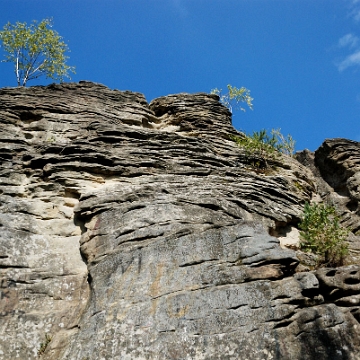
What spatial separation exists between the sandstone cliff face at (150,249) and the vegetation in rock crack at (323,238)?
595 millimetres

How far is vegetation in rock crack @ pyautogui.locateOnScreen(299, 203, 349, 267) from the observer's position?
12.6 m

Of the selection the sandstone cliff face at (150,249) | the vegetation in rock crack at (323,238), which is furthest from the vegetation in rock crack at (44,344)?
the vegetation in rock crack at (323,238)

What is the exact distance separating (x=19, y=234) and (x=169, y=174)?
5.19m

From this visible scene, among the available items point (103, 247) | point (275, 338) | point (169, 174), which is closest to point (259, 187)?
point (169, 174)

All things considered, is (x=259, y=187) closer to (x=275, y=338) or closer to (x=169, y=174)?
(x=169, y=174)

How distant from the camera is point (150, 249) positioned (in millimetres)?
11633

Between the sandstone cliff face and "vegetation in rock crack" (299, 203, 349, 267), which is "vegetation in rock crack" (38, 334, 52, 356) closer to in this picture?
the sandstone cliff face

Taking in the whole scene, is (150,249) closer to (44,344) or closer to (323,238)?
(44,344)

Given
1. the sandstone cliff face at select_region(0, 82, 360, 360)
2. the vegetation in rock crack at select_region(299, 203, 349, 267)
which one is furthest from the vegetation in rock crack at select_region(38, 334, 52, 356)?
the vegetation in rock crack at select_region(299, 203, 349, 267)

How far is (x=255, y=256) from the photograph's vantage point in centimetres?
1094

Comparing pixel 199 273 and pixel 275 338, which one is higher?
pixel 199 273

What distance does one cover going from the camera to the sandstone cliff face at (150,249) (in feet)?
31.6

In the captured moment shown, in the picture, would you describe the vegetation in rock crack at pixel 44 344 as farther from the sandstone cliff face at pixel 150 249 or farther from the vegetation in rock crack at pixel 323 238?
the vegetation in rock crack at pixel 323 238

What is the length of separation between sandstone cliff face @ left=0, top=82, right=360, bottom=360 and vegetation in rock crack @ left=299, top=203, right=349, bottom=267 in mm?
595
